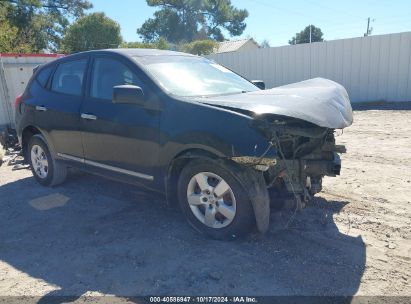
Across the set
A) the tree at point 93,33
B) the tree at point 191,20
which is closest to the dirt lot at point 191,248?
the tree at point 93,33

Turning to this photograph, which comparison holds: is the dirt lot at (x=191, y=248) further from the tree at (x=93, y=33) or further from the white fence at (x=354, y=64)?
the tree at (x=93, y=33)

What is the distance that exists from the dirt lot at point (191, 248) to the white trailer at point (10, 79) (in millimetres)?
5645

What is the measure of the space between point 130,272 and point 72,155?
7.64 ft

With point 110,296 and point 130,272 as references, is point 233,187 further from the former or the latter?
point 110,296

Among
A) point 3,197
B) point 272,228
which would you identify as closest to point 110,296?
point 272,228

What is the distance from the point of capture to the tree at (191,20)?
158ft

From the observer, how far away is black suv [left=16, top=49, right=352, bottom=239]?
3451 millimetres

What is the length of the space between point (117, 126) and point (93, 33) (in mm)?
25793

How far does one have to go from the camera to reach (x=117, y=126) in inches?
171

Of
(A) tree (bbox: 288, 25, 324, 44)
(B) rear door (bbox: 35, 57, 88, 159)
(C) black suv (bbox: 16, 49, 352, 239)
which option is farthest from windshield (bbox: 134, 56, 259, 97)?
(A) tree (bbox: 288, 25, 324, 44)

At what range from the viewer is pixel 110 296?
9.92ft

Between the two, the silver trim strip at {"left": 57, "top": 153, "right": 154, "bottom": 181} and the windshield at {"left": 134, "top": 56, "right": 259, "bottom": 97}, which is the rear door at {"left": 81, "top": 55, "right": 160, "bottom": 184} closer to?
the silver trim strip at {"left": 57, "top": 153, "right": 154, "bottom": 181}

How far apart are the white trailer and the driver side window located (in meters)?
6.41

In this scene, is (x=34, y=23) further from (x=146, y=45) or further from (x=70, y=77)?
(x=70, y=77)
